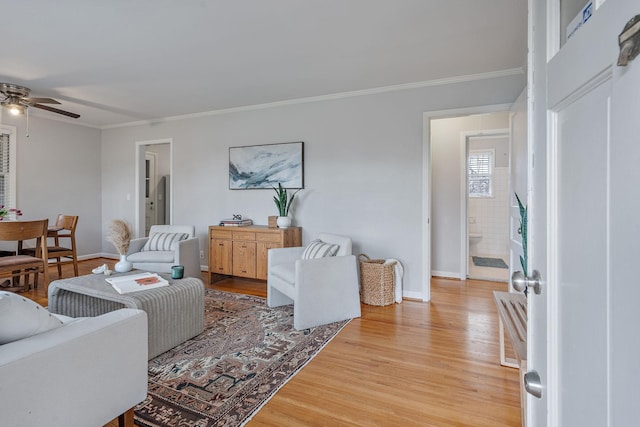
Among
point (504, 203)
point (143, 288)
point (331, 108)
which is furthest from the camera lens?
point (504, 203)

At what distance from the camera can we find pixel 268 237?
3.81 m

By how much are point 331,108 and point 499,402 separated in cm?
336

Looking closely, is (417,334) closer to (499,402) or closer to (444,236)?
(499,402)

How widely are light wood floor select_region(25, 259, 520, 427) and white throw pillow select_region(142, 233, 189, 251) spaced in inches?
100

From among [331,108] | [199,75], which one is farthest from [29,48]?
[331,108]

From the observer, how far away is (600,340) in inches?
19.0

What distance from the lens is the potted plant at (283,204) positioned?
12.8ft

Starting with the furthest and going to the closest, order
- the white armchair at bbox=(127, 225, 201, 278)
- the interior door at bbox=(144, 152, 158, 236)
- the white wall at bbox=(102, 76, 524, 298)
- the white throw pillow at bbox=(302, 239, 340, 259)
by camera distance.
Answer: the interior door at bbox=(144, 152, 158, 236) → the white armchair at bbox=(127, 225, 201, 278) → the white wall at bbox=(102, 76, 524, 298) → the white throw pillow at bbox=(302, 239, 340, 259)

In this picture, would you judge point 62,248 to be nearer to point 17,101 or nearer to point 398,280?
point 17,101

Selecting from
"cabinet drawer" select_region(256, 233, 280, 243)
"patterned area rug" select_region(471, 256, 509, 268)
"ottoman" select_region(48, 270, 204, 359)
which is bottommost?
"patterned area rug" select_region(471, 256, 509, 268)

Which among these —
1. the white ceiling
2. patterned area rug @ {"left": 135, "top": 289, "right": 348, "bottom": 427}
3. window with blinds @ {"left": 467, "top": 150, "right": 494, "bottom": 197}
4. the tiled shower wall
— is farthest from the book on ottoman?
window with blinds @ {"left": 467, "top": 150, "right": 494, "bottom": 197}

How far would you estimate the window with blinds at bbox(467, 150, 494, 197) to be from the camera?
5766 mm

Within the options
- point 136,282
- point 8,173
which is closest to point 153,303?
point 136,282

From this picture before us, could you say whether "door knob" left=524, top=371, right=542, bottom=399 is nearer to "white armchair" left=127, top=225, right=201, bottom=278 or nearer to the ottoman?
the ottoman
